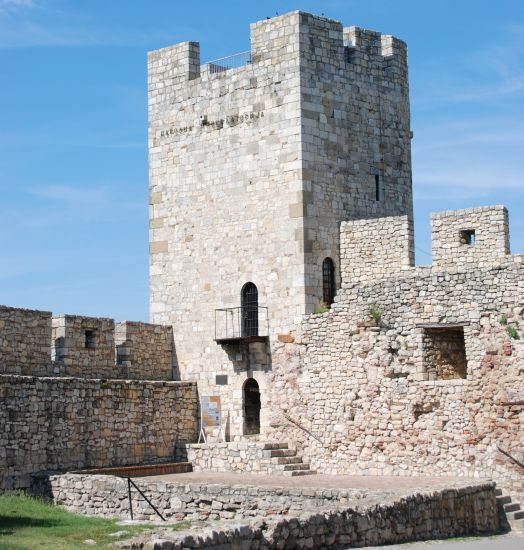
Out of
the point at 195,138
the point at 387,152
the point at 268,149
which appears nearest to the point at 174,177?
the point at 195,138

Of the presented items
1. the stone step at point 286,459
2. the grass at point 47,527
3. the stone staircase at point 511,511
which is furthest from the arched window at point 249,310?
the stone staircase at point 511,511

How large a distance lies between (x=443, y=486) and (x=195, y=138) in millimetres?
10238

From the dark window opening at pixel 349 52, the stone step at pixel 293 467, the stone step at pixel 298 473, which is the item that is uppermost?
the dark window opening at pixel 349 52

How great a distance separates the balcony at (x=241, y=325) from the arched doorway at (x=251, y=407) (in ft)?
2.99

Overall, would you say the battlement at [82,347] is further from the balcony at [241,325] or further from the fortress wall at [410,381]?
the fortress wall at [410,381]

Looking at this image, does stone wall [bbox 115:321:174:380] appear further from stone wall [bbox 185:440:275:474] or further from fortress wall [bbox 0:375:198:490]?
stone wall [bbox 185:440:275:474]

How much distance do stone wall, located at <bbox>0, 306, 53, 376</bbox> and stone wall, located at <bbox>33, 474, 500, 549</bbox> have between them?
2.37 m

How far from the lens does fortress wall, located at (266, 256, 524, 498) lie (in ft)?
61.8

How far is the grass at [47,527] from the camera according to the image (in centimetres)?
1341

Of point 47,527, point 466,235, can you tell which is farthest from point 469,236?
point 47,527

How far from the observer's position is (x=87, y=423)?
2072cm

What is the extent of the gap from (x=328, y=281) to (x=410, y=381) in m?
3.20

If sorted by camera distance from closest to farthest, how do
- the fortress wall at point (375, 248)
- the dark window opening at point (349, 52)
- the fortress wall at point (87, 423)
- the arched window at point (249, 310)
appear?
the fortress wall at point (87, 423) → the fortress wall at point (375, 248) → the arched window at point (249, 310) → the dark window opening at point (349, 52)

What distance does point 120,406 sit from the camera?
70.3ft
